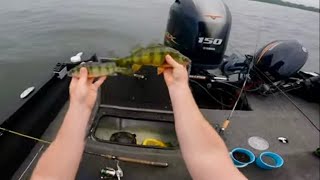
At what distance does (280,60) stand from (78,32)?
9.02 metres

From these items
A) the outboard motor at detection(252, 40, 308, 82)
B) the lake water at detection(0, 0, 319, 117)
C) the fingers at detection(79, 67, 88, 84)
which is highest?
the fingers at detection(79, 67, 88, 84)

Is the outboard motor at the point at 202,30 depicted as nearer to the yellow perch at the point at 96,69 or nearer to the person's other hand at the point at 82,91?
the yellow perch at the point at 96,69

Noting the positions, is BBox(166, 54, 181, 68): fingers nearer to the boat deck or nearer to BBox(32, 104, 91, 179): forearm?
BBox(32, 104, 91, 179): forearm

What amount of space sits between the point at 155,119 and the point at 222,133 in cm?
73

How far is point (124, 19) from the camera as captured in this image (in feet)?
46.6

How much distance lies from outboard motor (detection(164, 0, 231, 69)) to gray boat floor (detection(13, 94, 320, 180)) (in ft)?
2.65

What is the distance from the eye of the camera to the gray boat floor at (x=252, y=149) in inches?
108

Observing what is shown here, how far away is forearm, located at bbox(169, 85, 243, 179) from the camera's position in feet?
5.07

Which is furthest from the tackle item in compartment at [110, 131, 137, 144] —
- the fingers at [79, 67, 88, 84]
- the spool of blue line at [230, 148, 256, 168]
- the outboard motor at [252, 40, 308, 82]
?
the outboard motor at [252, 40, 308, 82]

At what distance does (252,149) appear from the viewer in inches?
129

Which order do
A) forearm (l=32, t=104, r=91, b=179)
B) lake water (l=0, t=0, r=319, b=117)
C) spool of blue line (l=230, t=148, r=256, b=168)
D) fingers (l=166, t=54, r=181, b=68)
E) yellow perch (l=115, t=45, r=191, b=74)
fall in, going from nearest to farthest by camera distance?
forearm (l=32, t=104, r=91, b=179) < fingers (l=166, t=54, r=181, b=68) < yellow perch (l=115, t=45, r=191, b=74) < spool of blue line (l=230, t=148, r=256, b=168) < lake water (l=0, t=0, r=319, b=117)

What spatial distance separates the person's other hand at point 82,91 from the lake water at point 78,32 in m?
5.19

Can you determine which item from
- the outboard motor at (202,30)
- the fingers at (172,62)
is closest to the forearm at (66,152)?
the fingers at (172,62)

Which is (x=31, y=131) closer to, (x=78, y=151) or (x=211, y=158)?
(x=78, y=151)
